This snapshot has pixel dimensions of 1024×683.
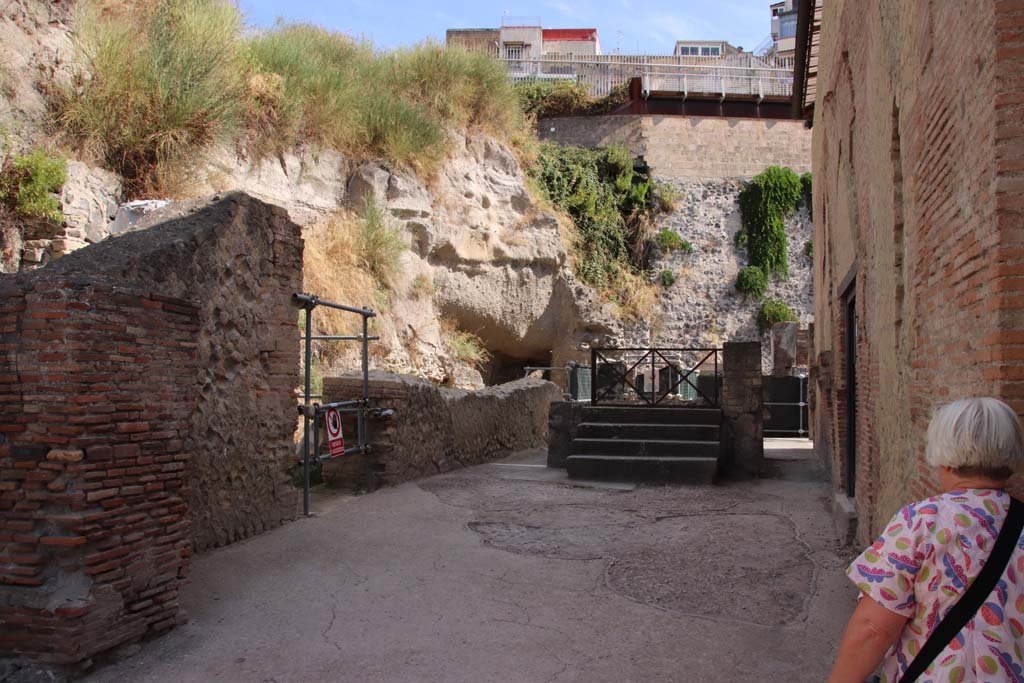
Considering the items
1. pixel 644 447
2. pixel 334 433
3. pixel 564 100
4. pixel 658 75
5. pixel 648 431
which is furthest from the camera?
pixel 658 75

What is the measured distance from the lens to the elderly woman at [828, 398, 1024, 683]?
1.84 metres

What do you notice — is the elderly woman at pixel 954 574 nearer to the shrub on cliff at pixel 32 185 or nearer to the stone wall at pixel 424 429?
the stone wall at pixel 424 429

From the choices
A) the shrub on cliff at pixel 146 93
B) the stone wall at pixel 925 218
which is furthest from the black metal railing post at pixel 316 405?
the shrub on cliff at pixel 146 93

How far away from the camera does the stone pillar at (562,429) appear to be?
1173 centimetres

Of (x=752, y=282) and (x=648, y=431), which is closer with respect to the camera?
(x=648, y=431)

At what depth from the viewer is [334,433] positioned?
7.75 metres

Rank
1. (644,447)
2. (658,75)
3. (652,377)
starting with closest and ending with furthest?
1. (644,447)
2. (652,377)
3. (658,75)

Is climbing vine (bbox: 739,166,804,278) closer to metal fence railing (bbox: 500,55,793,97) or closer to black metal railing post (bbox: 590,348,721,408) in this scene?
metal fence railing (bbox: 500,55,793,97)

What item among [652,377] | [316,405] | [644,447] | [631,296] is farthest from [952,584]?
[631,296]

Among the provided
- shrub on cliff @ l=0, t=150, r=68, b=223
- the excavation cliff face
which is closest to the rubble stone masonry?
shrub on cliff @ l=0, t=150, r=68, b=223

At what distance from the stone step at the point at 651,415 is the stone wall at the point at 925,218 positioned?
3.81 m

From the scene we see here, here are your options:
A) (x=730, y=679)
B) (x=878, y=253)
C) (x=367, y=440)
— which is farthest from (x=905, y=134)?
(x=367, y=440)

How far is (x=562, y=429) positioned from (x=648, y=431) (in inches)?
53.8

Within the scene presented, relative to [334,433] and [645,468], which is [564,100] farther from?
[334,433]
